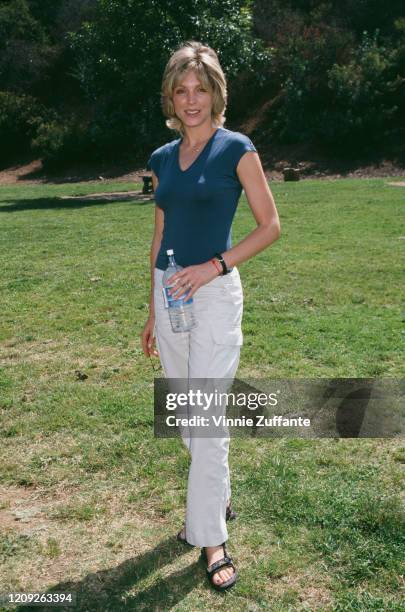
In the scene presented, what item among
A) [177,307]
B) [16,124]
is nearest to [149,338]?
[177,307]

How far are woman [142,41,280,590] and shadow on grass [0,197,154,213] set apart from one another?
16.5 m

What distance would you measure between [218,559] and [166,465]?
1.18 meters

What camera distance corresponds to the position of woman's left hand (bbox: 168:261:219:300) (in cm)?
316

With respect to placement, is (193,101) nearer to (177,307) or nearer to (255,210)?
(255,210)

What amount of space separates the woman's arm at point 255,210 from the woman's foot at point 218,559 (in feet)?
4.66

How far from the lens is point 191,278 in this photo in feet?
10.4

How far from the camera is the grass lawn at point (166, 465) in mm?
3348

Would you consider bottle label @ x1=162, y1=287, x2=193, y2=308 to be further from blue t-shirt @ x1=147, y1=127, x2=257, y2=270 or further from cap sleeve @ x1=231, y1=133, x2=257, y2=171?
cap sleeve @ x1=231, y1=133, x2=257, y2=171

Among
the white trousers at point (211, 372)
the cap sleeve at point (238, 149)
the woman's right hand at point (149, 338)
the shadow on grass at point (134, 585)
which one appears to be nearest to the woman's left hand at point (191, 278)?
the white trousers at point (211, 372)

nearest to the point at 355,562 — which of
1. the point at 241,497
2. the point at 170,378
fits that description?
the point at 241,497

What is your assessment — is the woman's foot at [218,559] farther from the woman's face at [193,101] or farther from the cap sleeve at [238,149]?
the woman's face at [193,101]

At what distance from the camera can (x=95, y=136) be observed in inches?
1348

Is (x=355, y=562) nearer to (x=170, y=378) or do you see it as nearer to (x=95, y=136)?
(x=170, y=378)

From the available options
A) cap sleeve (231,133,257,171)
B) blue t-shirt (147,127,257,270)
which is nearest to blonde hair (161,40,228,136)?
blue t-shirt (147,127,257,270)
